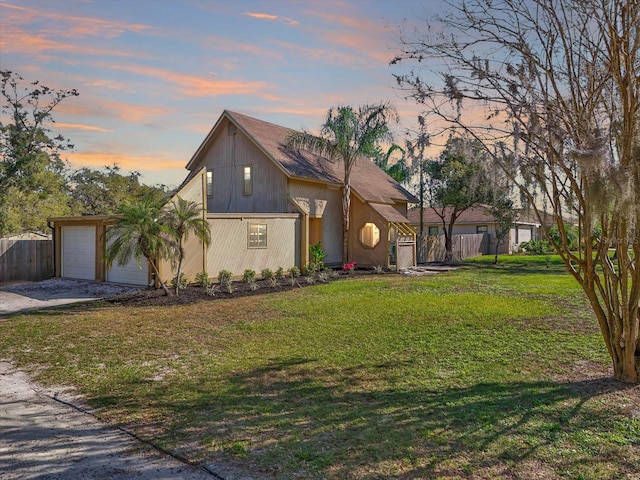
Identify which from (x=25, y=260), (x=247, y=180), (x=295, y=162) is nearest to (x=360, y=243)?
(x=295, y=162)

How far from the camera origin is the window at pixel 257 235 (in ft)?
56.2

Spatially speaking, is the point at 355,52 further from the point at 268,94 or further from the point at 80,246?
the point at 80,246

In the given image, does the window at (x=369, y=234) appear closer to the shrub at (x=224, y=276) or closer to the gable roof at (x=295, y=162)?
the gable roof at (x=295, y=162)

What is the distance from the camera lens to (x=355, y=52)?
8781 mm

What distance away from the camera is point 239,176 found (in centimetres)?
2053

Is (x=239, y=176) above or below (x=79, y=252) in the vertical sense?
above

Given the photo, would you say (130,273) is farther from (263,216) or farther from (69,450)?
(69,450)

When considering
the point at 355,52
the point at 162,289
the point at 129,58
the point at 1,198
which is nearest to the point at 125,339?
the point at 162,289

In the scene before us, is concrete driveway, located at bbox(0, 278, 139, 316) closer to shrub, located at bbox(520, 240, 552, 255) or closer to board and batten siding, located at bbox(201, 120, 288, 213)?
board and batten siding, located at bbox(201, 120, 288, 213)

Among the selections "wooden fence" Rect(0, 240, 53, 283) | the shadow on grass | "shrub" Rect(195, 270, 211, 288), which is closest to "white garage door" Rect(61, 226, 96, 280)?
"wooden fence" Rect(0, 240, 53, 283)

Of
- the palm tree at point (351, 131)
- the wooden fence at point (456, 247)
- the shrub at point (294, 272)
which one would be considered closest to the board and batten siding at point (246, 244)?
the shrub at point (294, 272)

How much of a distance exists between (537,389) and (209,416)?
388cm

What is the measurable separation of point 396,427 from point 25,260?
18753 millimetres

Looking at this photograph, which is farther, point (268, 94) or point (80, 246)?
point (80, 246)
